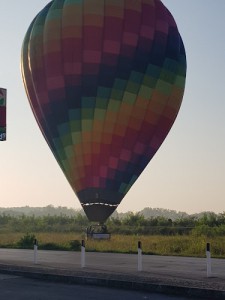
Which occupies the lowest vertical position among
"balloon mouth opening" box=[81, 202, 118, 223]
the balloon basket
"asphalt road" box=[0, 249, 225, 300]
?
"asphalt road" box=[0, 249, 225, 300]

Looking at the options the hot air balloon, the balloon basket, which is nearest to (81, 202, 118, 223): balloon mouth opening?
the hot air balloon

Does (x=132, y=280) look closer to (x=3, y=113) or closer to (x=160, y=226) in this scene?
(x=3, y=113)

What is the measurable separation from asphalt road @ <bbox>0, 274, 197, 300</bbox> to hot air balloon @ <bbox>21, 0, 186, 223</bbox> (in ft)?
56.4

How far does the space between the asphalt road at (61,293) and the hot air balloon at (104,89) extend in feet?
56.4

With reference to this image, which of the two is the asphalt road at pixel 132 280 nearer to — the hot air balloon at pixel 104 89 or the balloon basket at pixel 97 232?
the hot air balloon at pixel 104 89

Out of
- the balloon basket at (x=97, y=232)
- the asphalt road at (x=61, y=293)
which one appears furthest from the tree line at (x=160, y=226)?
the asphalt road at (x=61, y=293)

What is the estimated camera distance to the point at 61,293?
12727 mm

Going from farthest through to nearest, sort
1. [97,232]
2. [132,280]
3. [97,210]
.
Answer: [97,232] → [97,210] → [132,280]

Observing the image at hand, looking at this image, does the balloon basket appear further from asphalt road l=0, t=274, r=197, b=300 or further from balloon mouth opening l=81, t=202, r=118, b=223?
asphalt road l=0, t=274, r=197, b=300

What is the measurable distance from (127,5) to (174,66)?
191 inches

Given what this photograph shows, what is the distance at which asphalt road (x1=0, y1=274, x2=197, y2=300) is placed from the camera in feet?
39.5

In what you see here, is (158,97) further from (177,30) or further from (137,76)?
(177,30)

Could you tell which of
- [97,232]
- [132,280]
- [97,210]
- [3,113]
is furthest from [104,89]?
[132,280]

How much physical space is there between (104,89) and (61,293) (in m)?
19.5
